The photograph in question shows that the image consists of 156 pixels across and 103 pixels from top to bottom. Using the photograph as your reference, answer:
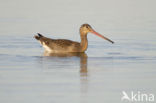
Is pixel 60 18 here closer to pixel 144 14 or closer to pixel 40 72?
pixel 144 14

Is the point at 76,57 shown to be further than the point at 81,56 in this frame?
No

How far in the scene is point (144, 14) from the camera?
26000 millimetres

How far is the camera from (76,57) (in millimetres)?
15656

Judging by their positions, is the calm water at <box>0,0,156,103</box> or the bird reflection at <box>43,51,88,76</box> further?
the bird reflection at <box>43,51,88,76</box>

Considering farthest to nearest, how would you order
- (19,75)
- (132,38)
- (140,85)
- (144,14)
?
(144,14)
(132,38)
(19,75)
(140,85)

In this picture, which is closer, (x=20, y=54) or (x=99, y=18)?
(x=20, y=54)

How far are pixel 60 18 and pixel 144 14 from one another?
425cm

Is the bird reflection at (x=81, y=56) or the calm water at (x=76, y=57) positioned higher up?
the calm water at (x=76, y=57)

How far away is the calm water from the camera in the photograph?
10.6 m

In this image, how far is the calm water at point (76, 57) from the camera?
10617 millimetres

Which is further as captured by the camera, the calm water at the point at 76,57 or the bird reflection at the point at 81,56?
the bird reflection at the point at 81,56

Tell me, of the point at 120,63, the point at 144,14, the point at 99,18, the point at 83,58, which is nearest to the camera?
the point at 120,63

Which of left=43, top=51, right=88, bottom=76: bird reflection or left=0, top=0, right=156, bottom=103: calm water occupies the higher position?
left=0, top=0, right=156, bottom=103: calm water

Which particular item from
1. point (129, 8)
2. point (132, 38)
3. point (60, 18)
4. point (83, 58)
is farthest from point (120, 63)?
point (129, 8)
